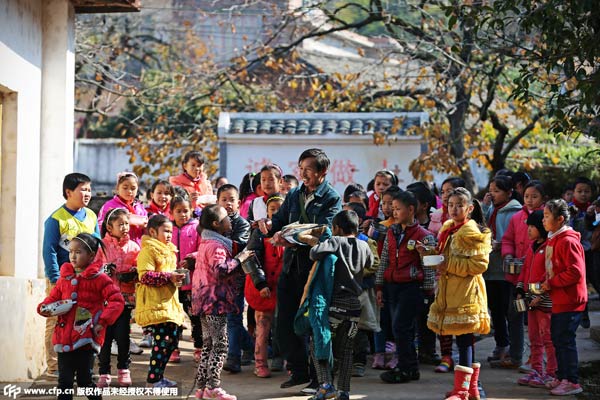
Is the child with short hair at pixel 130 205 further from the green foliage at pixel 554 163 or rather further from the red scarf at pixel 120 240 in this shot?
the green foliage at pixel 554 163

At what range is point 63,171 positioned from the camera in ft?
29.2

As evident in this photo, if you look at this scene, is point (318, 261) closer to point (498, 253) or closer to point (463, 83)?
point (498, 253)

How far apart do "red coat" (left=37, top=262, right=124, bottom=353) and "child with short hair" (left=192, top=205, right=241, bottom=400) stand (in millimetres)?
888

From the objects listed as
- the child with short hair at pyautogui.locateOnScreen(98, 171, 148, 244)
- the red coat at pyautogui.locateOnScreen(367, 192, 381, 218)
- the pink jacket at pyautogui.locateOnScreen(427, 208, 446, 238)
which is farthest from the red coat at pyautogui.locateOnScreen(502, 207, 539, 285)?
the child with short hair at pyautogui.locateOnScreen(98, 171, 148, 244)

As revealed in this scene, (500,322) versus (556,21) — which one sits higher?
(556,21)

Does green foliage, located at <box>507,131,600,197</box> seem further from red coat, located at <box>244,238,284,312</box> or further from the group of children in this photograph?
red coat, located at <box>244,238,284,312</box>

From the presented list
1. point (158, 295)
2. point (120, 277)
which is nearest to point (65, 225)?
point (120, 277)

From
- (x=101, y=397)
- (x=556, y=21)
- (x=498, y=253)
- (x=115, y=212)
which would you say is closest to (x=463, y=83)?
(x=498, y=253)

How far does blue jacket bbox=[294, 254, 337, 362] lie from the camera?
6.86 meters

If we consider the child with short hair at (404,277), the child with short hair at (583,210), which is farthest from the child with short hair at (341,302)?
the child with short hair at (583,210)

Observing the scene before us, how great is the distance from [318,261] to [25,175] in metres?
3.08

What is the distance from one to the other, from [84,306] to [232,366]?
2162 millimetres

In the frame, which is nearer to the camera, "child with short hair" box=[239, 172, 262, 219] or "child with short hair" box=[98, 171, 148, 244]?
"child with short hair" box=[98, 171, 148, 244]

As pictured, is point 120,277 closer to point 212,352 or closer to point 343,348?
point 212,352
